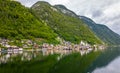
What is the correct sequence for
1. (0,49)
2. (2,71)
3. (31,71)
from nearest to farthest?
(2,71) → (31,71) → (0,49)

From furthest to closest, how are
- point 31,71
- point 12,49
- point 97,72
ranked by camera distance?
point 12,49
point 97,72
point 31,71

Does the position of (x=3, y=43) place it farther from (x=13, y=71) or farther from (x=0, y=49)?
(x=13, y=71)

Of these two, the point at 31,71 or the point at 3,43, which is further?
the point at 3,43

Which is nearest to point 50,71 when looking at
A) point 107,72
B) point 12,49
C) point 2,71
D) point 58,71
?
point 58,71

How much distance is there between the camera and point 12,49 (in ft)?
627

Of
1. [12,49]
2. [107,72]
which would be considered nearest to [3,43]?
[12,49]

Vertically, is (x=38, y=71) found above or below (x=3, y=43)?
below

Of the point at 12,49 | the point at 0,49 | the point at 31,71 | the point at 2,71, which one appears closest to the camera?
the point at 2,71

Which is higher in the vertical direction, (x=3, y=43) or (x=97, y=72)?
(x=3, y=43)

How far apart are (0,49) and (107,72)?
95.8 m

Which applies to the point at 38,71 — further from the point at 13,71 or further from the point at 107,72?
the point at 107,72

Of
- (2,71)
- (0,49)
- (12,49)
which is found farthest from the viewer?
(12,49)

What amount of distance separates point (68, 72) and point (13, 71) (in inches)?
623

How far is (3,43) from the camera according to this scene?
19400 cm
